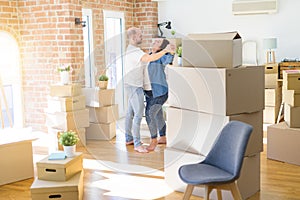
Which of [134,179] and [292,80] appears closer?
[134,179]

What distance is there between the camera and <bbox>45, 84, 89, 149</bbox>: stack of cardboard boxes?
16.8 ft

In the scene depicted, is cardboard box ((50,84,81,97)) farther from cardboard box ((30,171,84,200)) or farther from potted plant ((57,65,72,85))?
cardboard box ((30,171,84,200))

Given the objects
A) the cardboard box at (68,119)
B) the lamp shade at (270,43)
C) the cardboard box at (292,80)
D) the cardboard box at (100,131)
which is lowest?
the cardboard box at (100,131)

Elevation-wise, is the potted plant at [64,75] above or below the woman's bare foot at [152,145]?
above

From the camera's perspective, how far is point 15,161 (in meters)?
3.98

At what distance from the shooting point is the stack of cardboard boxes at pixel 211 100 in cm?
319

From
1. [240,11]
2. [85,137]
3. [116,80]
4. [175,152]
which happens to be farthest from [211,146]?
[240,11]

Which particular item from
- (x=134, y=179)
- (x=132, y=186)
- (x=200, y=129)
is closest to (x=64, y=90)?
(x=134, y=179)

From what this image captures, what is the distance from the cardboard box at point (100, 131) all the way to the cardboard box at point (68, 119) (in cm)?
32

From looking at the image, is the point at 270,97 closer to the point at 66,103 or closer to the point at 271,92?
the point at 271,92

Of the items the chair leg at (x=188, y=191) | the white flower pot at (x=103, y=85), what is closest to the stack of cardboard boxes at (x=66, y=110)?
the white flower pot at (x=103, y=85)

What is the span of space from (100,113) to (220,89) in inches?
108

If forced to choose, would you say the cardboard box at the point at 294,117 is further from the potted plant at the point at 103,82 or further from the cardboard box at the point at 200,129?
the potted plant at the point at 103,82

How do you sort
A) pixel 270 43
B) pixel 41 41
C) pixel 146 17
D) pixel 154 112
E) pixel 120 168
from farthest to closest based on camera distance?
pixel 146 17, pixel 270 43, pixel 41 41, pixel 154 112, pixel 120 168
